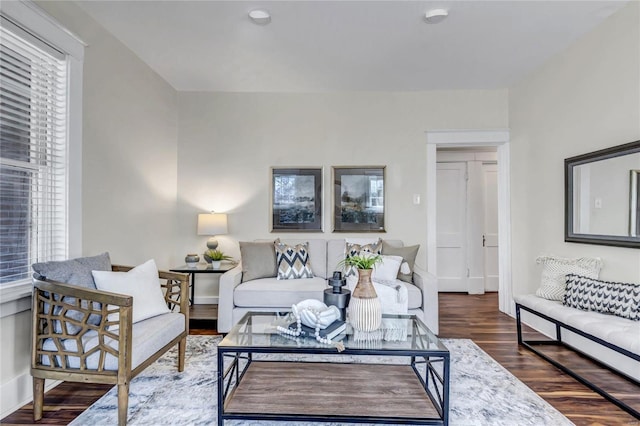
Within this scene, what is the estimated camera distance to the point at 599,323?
222cm

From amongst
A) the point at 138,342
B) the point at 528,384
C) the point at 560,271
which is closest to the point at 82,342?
the point at 138,342

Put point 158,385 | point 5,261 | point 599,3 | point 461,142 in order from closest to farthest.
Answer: point 5,261, point 158,385, point 599,3, point 461,142

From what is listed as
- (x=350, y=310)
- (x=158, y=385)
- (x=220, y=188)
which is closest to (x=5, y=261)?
(x=158, y=385)

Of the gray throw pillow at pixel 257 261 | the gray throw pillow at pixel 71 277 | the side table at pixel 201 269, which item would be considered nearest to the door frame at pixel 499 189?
the gray throw pillow at pixel 257 261

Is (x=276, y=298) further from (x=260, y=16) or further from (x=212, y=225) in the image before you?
(x=260, y=16)

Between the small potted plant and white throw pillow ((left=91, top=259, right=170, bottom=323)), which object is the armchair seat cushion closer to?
white throw pillow ((left=91, top=259, right=170, bottom=323))

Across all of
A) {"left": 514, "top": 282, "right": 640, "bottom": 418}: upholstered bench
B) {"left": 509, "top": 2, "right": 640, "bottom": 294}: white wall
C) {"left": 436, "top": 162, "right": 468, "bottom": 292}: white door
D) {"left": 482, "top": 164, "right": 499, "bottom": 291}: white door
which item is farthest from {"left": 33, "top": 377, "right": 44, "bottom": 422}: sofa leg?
{"left": 482, "top": 164, "right": 499, "bottom": 291}: white door

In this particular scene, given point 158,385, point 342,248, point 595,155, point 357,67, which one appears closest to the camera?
point 158,385

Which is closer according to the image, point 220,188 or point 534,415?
point 534,415

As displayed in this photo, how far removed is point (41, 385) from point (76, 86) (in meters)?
2.01

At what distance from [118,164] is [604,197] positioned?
413 cm

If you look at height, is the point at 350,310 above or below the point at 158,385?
above

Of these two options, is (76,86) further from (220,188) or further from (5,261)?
(220,188)

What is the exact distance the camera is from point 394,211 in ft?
13.8
